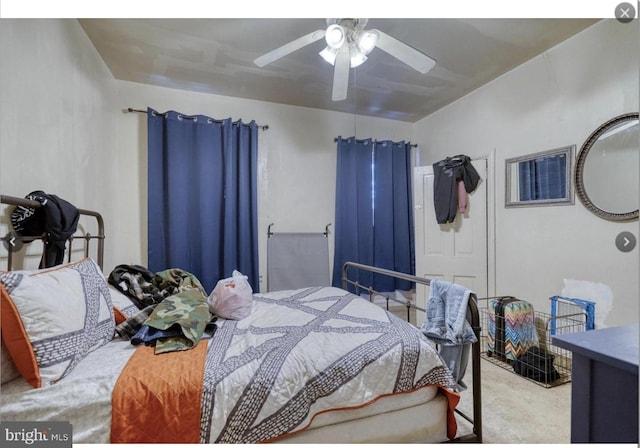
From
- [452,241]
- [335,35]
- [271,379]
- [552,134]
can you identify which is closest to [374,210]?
[452,241]

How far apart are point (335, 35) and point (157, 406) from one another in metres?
1.77

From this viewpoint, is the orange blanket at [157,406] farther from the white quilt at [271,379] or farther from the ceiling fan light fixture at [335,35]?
the ceiling fan light fixture at [335,35]

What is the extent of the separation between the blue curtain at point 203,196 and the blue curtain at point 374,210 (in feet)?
3.24

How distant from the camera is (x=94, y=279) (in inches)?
47.6

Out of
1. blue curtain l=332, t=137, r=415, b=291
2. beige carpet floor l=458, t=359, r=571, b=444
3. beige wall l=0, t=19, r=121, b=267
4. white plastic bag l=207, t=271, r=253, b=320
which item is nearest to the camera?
beige wall l=0, t=19, r=121, b=267

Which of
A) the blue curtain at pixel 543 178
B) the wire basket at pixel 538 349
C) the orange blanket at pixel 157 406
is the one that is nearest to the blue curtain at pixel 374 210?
the wire basket at pixel 538 349

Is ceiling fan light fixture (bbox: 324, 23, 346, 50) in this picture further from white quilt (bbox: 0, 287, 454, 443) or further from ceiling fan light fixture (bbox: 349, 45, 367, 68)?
white quilt (bbox: 0, 287, 454, 443)

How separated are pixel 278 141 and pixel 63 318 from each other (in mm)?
2555

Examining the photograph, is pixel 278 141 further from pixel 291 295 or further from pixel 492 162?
pixel 492 162

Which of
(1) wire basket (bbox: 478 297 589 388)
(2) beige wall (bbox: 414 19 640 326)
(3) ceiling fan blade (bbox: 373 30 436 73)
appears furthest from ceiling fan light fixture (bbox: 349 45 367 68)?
(1) wire basket (bbox: 478 297 589 388)

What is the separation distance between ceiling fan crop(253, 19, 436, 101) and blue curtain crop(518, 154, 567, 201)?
1198 mm

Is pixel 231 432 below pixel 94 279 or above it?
below

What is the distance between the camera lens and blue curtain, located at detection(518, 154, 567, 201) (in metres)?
1.99

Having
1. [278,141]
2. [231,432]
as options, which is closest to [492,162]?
[278,141]
